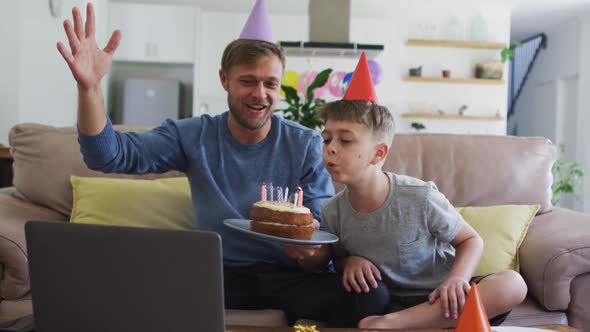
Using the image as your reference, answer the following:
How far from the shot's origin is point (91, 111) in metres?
1.40

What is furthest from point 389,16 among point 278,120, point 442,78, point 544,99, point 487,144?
point 278,120

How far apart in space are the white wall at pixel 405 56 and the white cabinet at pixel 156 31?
195 millimetres

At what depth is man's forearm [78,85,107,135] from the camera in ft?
4.56

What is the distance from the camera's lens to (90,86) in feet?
4.48

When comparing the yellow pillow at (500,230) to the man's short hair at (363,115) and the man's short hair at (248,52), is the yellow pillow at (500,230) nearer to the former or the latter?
the man's short hair at (363,115)

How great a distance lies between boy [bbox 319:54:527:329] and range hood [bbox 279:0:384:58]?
355 cm

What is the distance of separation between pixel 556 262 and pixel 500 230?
0.26 meters

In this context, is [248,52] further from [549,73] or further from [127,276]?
[549,73]

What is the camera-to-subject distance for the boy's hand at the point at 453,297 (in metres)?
1.34

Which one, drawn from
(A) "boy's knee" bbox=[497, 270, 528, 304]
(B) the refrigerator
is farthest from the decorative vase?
(A) "boy's knee" bbox=[497, 270, 528, 304]

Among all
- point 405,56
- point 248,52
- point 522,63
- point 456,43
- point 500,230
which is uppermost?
point 522,63

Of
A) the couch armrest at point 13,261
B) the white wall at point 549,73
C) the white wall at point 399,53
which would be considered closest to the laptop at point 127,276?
the couch armrest at point 13,261

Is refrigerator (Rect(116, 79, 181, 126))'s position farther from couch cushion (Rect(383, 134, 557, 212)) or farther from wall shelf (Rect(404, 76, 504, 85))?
couch cushion (Rect(383, 134, 557, 212))

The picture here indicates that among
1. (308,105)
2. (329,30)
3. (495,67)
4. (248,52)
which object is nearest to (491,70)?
(495,67)
